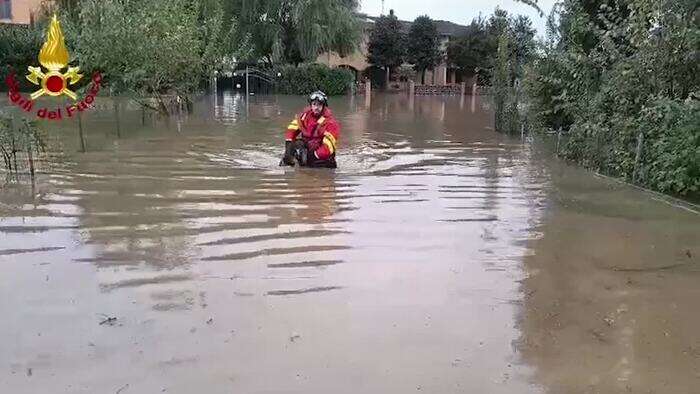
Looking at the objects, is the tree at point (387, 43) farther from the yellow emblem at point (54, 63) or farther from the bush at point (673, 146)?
the bush at point (673, 146)

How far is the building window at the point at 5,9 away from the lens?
127 feet

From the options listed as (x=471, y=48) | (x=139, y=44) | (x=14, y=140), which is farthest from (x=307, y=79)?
(x=14, y=140)

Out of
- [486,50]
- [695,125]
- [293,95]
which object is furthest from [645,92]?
[486,50]

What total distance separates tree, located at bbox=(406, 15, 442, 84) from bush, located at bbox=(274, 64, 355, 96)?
36.5 feet

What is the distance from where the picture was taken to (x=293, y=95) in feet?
127

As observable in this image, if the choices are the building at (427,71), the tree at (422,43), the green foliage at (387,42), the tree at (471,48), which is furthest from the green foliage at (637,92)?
the tree at (422,43)

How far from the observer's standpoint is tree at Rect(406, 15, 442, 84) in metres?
51.0

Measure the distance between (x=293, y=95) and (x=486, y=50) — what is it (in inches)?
674

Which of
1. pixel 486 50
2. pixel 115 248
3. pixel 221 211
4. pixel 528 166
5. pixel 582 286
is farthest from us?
pixel 486 50

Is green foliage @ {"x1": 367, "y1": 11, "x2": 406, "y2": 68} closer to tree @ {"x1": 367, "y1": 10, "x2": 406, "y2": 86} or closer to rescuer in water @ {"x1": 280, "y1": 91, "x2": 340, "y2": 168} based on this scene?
tree @ {"x1": 367, "y1": 10, "x2": 406, "y2": 86}

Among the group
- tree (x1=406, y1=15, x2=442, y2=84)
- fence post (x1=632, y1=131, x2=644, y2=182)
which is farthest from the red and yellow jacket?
tree (x1=406, y1=15, x2=442, y2=84)

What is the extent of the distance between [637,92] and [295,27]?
28.1 meters

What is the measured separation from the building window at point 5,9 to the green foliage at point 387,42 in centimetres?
2254

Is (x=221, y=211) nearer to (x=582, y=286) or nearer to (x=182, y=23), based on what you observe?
(x=582, y=286)
